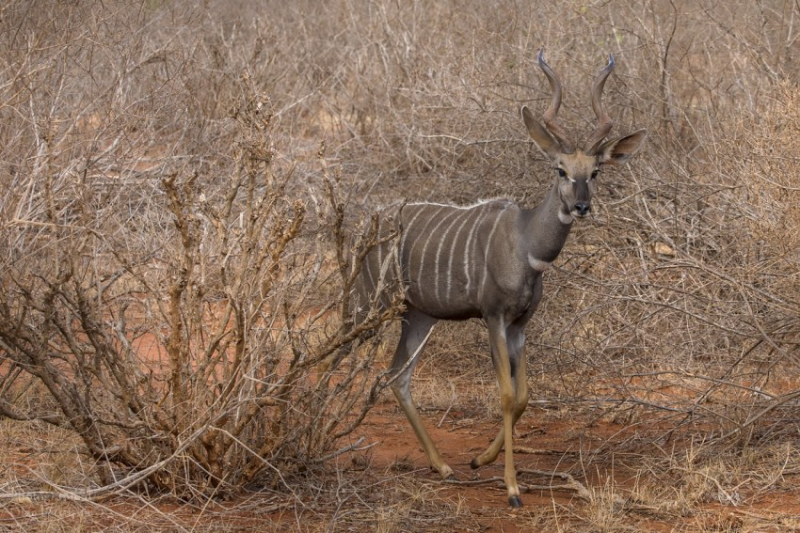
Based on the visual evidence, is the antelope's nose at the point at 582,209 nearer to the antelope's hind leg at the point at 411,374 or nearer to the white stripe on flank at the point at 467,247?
the white stripe on flank at the point at 467,247

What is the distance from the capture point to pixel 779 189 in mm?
5035

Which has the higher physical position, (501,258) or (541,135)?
(541,135)

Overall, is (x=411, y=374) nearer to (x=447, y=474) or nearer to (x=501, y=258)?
(x=447, y=474)

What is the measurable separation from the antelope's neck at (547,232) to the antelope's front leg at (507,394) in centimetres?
32

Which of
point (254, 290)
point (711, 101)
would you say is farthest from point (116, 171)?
point (711, 101)

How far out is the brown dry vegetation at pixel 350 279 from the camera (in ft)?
13.6

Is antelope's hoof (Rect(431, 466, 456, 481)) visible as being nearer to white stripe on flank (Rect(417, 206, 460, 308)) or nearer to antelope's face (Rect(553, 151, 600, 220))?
white stripe on flank (Rect(417, 206, 460, 308))

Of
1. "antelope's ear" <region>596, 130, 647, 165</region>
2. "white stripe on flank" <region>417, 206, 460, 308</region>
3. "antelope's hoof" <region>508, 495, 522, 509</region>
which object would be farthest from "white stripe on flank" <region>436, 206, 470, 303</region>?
"antelope's hoof" <region>508, 495, 522, 509</region>

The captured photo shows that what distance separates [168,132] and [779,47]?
366cm

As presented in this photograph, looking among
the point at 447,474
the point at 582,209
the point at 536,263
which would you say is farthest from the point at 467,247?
the point at 447,474

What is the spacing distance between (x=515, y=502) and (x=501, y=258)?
1.01m

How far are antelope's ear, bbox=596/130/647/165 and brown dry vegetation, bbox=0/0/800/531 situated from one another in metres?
0.33

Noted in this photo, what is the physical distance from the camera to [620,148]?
16.5ft

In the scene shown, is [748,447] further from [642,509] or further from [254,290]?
[254,290]
